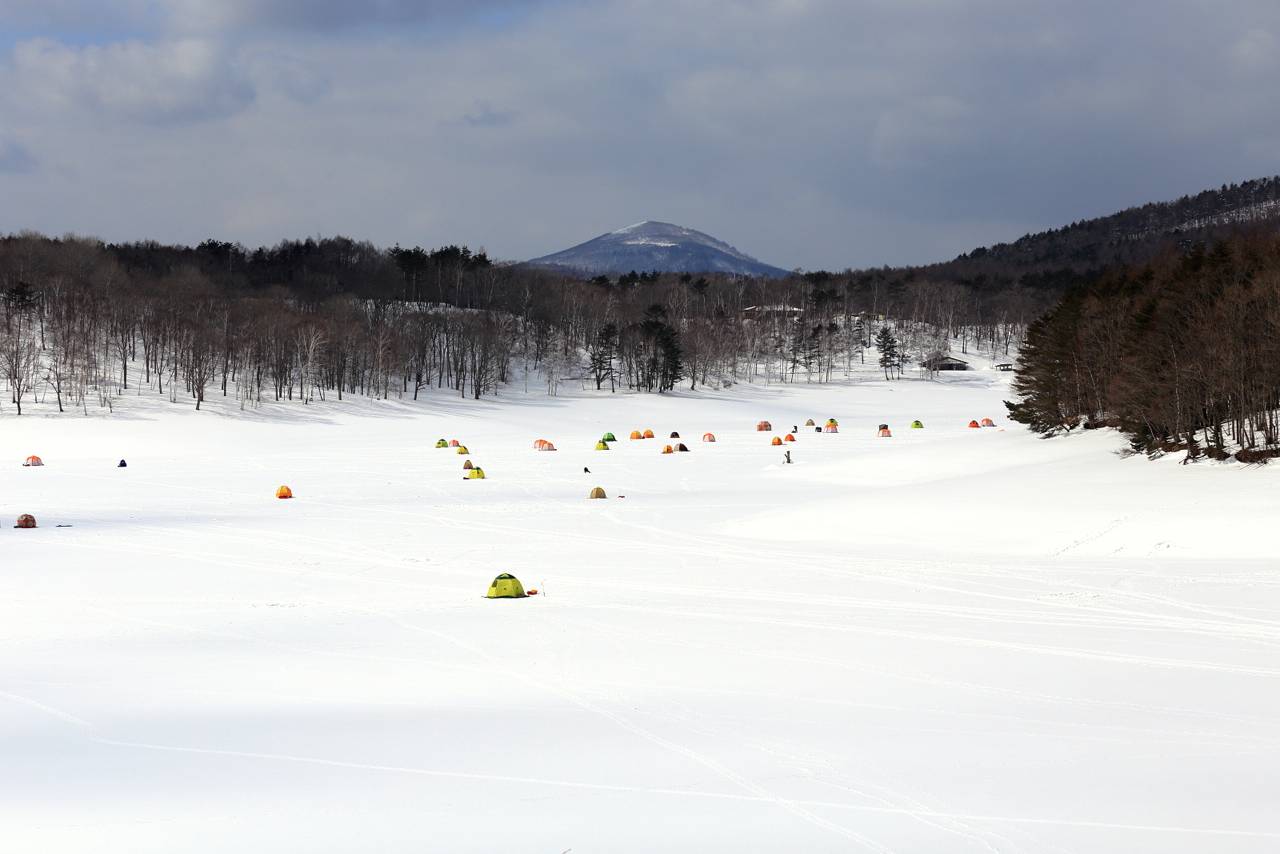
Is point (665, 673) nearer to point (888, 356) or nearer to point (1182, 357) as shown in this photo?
point (1182, 357)

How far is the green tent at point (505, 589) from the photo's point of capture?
50.4ft

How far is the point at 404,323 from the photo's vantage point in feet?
336

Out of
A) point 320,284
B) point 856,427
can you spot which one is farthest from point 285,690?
point 320,284

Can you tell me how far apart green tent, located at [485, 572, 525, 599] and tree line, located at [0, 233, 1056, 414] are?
203 ft

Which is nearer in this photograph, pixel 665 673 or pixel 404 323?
pixel 665 673

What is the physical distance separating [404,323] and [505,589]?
296 feet

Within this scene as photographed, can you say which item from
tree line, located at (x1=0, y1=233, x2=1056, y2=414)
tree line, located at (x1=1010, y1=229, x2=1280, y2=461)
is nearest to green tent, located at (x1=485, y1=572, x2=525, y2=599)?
tree line, located at (x1=1010, y1=229, x2=1280, y2=461)

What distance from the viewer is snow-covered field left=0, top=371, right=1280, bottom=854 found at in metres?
6.61

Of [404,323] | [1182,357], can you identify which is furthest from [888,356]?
[1182,357]

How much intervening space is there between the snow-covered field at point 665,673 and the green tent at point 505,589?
1.45 feet

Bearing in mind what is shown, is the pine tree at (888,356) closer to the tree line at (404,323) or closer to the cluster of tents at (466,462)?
the tree line at (404,323)

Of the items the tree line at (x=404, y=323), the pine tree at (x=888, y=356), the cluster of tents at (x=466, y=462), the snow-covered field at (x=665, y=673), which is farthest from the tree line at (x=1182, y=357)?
the pine tree at (x=888, y=356)

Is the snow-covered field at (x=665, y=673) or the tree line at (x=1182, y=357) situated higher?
the tree line at (x=1182, y=357)

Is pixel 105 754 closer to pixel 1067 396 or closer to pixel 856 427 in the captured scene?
pixel 1067 396
